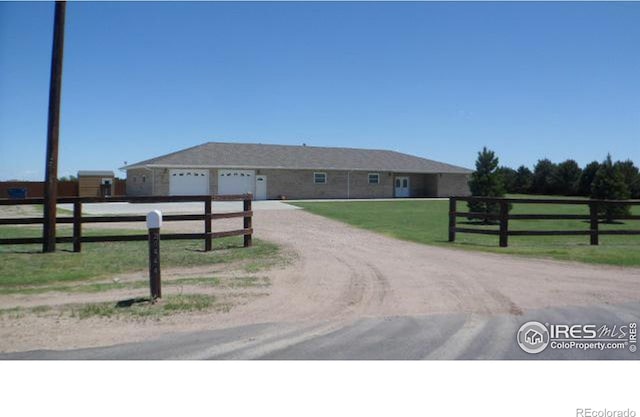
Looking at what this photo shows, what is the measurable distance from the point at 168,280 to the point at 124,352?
3.68m

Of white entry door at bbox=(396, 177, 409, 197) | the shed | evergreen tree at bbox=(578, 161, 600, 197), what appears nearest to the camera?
the shed

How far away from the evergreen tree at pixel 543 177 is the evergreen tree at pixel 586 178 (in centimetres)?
447

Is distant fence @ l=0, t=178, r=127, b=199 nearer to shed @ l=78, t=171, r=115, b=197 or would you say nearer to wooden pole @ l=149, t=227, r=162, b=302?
shed @ l=78, t=171, r=115, b=197

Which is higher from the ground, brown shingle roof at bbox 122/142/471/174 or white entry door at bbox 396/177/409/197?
brown shingle roof at bbox 122/142/471/174

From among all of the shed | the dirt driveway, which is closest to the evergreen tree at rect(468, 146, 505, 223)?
the dirt driveway

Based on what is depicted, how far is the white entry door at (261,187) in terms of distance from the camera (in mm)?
44281

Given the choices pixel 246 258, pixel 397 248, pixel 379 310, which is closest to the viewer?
pixel 379 310

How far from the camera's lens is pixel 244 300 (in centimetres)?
770

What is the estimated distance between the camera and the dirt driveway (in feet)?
20.7

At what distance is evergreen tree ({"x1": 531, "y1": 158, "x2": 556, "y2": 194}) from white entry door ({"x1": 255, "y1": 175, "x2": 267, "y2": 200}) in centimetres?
3891

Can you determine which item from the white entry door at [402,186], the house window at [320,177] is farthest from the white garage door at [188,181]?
the white entry door at [402,186]
